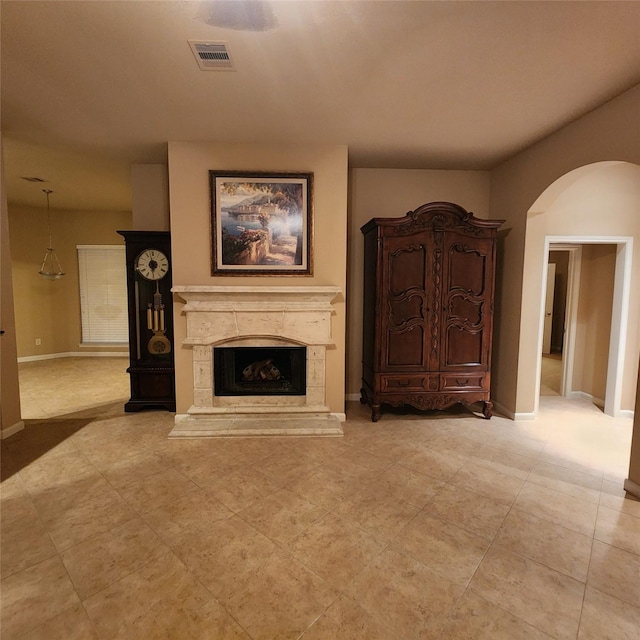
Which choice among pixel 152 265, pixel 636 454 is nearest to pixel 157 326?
pixel 152 265

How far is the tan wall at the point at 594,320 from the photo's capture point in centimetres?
418

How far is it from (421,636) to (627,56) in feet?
10.7

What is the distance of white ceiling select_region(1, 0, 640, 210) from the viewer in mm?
1781

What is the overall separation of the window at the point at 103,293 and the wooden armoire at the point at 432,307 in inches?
210

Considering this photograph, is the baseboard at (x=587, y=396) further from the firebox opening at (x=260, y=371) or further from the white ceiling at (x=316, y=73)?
the firebox opening at (x=260, y=371)

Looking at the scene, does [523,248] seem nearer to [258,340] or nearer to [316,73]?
[316,73]

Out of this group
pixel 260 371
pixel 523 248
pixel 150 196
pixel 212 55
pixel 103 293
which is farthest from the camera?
pixel 103 293

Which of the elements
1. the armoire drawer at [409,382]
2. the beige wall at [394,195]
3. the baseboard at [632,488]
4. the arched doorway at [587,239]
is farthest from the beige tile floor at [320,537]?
the beige wall at [394,195]

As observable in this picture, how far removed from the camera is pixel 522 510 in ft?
7.27

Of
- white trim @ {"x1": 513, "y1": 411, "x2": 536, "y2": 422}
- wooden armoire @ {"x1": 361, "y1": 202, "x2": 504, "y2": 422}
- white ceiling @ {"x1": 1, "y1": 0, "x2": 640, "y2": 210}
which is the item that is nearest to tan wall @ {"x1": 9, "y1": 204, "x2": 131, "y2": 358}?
white ceiling @ {"x1": 1, "y1": 0, "x2": 640, "y2": 210}

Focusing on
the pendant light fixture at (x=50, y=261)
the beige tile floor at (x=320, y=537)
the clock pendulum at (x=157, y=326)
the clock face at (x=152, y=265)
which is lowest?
the beige tile floor at (x=320, y=537)

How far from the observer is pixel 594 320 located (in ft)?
14.3

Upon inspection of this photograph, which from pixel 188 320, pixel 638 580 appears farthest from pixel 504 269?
pixel 188 320

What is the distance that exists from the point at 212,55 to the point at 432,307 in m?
2.82
